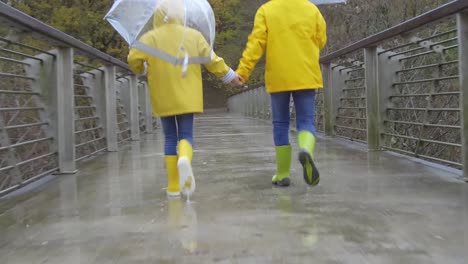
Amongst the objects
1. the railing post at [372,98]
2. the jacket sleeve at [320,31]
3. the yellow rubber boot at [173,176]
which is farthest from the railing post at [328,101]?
the yellow rubber boot at [173,176]

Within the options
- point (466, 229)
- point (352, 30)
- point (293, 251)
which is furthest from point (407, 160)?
point (352, 30)

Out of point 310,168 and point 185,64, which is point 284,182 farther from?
point 185,64

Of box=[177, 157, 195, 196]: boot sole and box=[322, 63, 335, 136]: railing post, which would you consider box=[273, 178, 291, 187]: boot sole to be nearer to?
box=[177, 157, 195, 196]: boot sole

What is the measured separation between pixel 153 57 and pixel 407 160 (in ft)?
9.43

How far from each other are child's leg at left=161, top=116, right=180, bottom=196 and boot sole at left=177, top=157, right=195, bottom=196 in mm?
333

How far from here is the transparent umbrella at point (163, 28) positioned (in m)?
3.77

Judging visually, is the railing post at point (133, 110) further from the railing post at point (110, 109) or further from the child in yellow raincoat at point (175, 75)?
the child in yellow raincoat at point (175, 75)

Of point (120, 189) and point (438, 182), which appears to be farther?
point (120, 189)

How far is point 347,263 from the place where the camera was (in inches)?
93.0

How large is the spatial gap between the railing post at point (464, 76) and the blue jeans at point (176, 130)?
2.06m

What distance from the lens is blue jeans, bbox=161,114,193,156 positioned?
13.1ft

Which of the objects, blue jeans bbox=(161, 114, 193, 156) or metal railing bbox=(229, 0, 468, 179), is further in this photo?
metal railing bbox=(229, 0, 468, 179)

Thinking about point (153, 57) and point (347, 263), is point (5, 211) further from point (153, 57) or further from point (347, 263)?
point (347, 263)

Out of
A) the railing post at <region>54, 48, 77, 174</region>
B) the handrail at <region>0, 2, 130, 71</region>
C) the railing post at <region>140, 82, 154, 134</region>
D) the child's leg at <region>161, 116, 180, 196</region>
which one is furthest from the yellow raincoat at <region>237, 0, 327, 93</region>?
the railing post at <region>140, 82, 154, 134</region>
